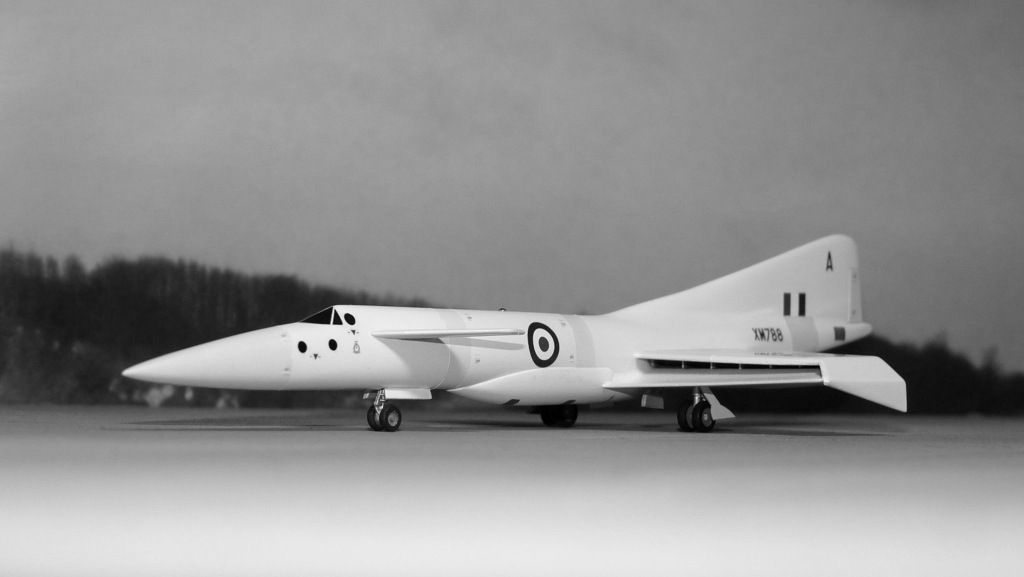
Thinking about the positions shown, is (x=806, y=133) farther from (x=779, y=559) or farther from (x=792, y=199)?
(x=779, y=559)

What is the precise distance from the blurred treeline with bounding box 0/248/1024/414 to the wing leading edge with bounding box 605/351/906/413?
781cm

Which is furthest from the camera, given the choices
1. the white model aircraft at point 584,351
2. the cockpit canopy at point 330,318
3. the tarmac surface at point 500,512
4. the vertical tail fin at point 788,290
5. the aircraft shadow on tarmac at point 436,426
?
the vertical tail fin at point 788,290

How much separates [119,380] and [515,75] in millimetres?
9686

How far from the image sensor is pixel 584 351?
50.0 feet

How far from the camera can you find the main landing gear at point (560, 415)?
16.4 meters

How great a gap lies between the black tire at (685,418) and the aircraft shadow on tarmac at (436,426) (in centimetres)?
35

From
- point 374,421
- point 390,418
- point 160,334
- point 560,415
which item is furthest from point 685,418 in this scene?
point 160,334

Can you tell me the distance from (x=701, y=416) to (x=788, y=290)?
3.65m

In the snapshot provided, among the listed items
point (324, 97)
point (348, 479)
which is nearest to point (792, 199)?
point (324, 97)

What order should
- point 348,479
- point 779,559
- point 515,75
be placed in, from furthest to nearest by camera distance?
point 515,75 → point 348,479 → point 779,559

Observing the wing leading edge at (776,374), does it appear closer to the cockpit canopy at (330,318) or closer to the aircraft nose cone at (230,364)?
the cockpit canopy at (330,318)

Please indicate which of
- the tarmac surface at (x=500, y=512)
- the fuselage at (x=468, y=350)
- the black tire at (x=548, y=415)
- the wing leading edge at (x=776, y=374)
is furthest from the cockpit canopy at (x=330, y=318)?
the black tire at (x=548, y=415)

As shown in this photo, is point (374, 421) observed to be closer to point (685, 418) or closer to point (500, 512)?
point (685, 418)

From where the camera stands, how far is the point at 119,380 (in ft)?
75.8
